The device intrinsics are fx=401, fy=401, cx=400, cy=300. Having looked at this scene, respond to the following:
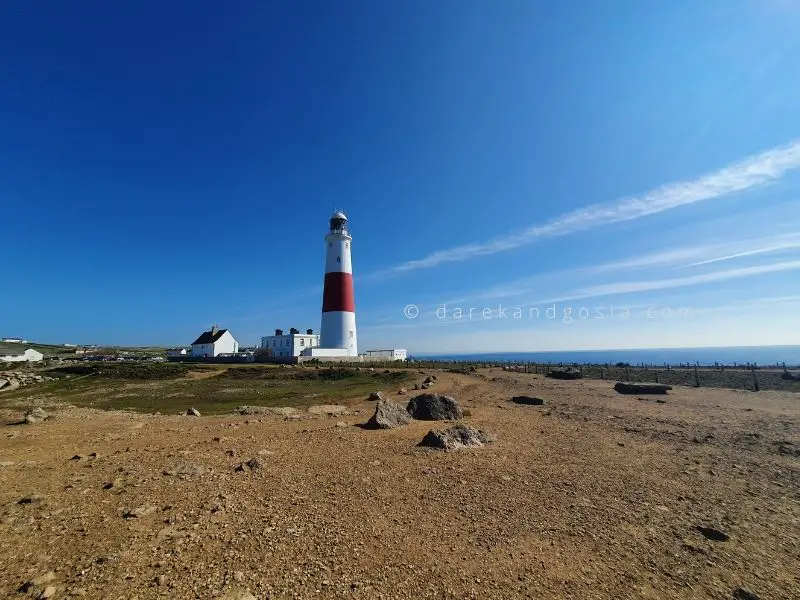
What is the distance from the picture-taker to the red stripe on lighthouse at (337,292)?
60.4 meters

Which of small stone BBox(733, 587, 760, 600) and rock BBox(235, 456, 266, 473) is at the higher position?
rock BBox(235, 456, 266, 473)

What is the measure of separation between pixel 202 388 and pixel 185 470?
1297 inches

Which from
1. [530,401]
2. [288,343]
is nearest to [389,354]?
[288,343]

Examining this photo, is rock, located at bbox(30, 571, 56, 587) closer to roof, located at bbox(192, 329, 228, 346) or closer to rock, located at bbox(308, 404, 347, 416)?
rock, located at bbox(308, 404, 347, 416)

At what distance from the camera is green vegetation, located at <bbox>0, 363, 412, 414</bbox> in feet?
94.8

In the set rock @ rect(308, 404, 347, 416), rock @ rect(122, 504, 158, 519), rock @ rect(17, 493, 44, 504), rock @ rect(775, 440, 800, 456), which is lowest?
rock @ rect(775, 440, 800, 456)

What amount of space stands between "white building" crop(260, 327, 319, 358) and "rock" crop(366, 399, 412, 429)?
5858 centimetres

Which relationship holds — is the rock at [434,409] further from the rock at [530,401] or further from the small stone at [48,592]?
the small stone at [48,592]

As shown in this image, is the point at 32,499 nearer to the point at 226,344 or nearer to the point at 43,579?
the point at 43,579

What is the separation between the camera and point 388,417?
16.7 m

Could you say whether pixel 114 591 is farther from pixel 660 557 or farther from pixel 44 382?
pixel 44 382

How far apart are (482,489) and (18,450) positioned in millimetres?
14855

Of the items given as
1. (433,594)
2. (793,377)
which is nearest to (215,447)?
(433,594)

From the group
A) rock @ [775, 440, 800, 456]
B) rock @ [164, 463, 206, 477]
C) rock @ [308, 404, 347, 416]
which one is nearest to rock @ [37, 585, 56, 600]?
rock @ [164, 463, 206, 477]
